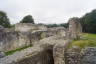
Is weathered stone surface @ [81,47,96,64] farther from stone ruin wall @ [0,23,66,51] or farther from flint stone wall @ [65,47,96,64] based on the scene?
stone ruin wall @ [0,23,66,51]

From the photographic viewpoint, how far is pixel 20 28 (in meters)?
18.6

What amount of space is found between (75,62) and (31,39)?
8.18 meters

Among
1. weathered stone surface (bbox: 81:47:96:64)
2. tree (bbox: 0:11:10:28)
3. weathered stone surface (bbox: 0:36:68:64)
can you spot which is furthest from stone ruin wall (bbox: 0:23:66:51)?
tree (bbox: 0:11:10:28)

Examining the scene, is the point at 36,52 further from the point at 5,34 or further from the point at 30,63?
the point at 5,34

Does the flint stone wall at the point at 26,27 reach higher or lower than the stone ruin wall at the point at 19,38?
higher

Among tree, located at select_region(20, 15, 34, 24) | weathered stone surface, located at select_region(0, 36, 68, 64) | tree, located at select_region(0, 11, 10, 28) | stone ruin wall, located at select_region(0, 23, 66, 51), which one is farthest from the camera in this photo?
tree, located at select_region(20, 15, 34, 24)

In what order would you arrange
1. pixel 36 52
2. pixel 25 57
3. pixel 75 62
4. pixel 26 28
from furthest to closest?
pixel 26 28, pixel 75 62, pixel 36 52, pixel 25 57

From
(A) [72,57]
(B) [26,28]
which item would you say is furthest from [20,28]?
(A) [72,57]

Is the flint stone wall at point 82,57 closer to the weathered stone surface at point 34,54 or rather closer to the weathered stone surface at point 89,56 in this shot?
the weathered stone surface at point 89,56

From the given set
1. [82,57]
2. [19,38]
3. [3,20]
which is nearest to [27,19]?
[3,20]

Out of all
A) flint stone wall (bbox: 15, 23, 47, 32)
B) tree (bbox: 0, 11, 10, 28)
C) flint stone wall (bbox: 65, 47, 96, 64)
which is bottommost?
flint stone wall (bbox: 65, 47, 96, 64)

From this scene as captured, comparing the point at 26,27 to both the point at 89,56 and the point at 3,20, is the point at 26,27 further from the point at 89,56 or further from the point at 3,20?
the point at 3,20

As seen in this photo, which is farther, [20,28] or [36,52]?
[20,28]

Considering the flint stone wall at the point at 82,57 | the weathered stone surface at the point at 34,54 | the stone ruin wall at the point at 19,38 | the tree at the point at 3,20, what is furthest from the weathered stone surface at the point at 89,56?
the tree at the point at 3,20
